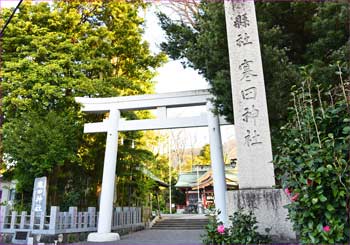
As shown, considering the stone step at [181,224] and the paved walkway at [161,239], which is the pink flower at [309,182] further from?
the stone step at [181,224]

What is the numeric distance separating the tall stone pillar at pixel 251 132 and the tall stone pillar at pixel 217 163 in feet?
9.13

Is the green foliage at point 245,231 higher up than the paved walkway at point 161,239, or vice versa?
the green foliage at point 245,231

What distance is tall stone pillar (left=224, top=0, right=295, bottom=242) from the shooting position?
3.69 metres

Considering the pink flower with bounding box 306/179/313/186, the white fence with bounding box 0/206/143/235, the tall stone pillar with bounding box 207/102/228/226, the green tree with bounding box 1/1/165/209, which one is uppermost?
the green tree with bounding box 1/1/165/209

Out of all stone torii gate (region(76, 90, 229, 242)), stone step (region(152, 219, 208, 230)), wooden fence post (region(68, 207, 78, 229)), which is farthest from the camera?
stone step (region(152, 219, 208, 230))

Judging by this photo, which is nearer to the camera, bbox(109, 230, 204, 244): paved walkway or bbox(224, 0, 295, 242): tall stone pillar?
bbox(224, 0, 295, 242): tall stone pillar

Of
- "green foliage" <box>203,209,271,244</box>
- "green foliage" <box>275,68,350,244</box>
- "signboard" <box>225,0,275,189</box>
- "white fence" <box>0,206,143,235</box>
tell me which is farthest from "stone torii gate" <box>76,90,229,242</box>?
"green foliage" <box>275,68,350,244</box>

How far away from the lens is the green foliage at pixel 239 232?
3.35m

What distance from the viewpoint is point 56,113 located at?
30.7 ft

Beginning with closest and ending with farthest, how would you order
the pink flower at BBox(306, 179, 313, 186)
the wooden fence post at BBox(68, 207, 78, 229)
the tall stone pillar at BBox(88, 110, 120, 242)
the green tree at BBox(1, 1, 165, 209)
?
the pink flower at BBox(306, 179, 313, 186)
the tall stone pillar at BBox(88, 110, 120, 242)
the wooden fence post at BBox(68, 207, 78, 229)
the green tree at BBox(1, 1, 165, 209)

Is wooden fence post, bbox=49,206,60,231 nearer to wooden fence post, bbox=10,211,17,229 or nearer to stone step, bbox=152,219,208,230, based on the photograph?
wooden fence post, bbox=10,211,17,229

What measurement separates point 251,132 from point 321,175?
1.90 m

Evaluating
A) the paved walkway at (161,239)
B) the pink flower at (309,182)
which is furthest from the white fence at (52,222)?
the pink flower at (309,182)

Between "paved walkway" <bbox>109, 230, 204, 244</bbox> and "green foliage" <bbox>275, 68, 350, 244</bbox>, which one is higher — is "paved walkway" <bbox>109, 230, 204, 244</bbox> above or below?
below
